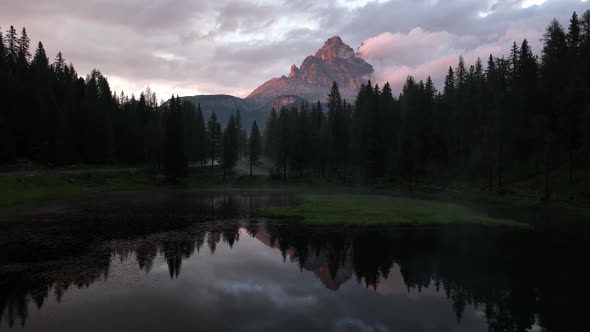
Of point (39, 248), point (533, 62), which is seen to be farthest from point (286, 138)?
point (39, 248)

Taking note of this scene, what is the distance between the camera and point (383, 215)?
123 ft

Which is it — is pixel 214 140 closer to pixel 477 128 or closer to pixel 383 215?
pixel 477 128

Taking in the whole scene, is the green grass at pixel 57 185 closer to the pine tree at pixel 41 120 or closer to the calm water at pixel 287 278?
the pine tree at pixel 41 120

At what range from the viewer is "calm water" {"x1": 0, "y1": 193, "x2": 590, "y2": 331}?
14.6 meters

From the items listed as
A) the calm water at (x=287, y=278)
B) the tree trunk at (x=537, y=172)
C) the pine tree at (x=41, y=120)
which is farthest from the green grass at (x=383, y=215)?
the pine tree at (x=41, y=120)

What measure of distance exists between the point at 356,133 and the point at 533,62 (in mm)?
39941

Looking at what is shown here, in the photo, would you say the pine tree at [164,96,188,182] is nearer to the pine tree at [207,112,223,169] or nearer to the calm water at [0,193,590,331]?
the pine tree at [207,112,223,169]

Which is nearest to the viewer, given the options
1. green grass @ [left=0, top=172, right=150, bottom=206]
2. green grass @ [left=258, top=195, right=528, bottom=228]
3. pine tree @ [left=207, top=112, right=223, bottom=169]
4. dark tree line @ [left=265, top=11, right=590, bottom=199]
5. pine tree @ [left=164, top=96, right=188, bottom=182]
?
green grass @ [left=258, top=195, right=528, bottom=228]

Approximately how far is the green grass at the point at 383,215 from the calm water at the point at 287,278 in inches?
95.9

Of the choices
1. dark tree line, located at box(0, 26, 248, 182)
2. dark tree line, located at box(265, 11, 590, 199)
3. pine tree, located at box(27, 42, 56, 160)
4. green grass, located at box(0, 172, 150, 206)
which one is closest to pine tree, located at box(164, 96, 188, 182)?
dark tree line, located at box(0, 26, 248, 182)

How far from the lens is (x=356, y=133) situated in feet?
288

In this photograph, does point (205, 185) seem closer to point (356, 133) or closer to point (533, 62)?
point (356, 133)

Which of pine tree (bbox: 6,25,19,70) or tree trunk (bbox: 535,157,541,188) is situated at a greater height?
pine tree (bbox: 6,25,19,70)

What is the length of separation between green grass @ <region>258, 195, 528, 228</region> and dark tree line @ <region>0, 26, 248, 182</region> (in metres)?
50.3
